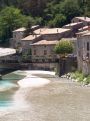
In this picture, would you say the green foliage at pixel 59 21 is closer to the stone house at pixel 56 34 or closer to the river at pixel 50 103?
the stone house at pixel 56 34

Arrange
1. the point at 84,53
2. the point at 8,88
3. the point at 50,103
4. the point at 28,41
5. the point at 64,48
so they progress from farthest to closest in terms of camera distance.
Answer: the point at 28,41 → the point at 64,48 → the point at 84,53 → the point at 8,88 → the point at 50,103

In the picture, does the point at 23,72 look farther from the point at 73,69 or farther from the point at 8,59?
the point at 73,69

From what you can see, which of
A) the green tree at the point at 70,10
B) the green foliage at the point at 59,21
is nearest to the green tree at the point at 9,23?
the green foliage at the point at 59,21

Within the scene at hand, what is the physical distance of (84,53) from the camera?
71562 millimetres

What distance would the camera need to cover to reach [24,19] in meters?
123

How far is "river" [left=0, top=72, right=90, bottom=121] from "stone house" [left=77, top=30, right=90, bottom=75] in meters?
4.70

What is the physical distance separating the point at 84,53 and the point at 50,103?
22.8 metres

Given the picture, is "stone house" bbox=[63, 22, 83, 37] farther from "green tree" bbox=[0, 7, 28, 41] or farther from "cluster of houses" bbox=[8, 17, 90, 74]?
"green tree" bbox=[0, 7, 28, 41]

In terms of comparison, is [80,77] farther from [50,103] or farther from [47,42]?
[47,42]

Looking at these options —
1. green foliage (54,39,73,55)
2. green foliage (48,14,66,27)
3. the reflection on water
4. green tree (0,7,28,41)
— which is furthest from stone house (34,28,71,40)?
green tree (0,7,28,41)

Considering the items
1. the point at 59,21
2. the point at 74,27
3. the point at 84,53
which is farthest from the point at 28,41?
the point at 84,53

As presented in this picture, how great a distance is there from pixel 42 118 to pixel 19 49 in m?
63.5

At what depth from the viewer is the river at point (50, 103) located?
4300cm

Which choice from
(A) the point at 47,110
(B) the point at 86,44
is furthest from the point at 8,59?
(A) the point at 47,110
